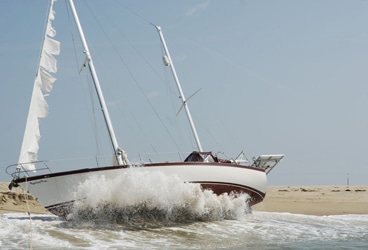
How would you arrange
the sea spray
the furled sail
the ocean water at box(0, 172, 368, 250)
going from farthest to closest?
the furled sail
the sea spray
the ocean water at box(0, 172, 368, 250)

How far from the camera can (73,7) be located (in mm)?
21594

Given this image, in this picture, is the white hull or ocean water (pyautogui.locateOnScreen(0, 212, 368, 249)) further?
the white hull

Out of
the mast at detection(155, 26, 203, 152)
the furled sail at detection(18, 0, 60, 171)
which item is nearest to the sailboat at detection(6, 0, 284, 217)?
the furled sail at detection(18, 0, 60, 171)

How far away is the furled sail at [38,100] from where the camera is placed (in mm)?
18781

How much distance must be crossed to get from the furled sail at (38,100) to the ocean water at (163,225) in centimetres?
224

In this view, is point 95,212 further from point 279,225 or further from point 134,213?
point 279,225

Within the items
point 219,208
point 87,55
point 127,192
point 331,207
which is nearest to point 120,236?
point 127,192

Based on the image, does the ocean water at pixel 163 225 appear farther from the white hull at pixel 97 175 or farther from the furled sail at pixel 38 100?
the furled sail at pixel 38 100

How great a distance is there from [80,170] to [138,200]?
2.10 m

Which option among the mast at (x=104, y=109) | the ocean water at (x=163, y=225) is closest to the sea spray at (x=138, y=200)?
the ocean water at (x=163, y=225)

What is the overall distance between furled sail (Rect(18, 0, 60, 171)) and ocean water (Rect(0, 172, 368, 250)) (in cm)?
224

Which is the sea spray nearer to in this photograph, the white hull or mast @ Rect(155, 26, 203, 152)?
the white hull

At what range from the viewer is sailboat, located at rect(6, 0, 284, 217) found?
17.0 meters

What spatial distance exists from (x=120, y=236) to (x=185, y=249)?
8.90ft
